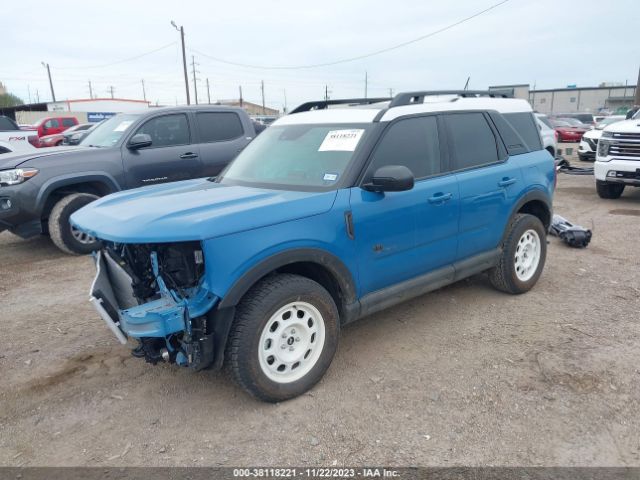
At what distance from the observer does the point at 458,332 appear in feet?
13.8

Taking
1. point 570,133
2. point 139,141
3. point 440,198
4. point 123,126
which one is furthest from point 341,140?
point 570,133

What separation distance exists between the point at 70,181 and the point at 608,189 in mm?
9389

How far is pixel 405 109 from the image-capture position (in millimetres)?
3908

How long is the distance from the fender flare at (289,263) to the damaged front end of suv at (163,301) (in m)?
0.11

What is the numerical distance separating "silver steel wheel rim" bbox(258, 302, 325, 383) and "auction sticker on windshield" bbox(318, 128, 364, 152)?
120cm

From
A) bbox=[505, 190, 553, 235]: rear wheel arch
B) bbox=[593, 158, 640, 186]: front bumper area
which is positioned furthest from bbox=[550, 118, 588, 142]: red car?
bbox=[505, 190, 553, 235]: rear wheel arch

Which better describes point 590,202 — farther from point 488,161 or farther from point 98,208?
point 98,208

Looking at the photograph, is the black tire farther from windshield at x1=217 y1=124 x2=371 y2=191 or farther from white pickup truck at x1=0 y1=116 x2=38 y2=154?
→ white pickup truck at x1=0 y1=116 x2=38 y2=154

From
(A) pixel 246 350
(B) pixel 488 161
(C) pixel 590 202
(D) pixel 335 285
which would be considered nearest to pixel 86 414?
(A) pixel 246 350

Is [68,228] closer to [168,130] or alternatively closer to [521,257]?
[168,130]

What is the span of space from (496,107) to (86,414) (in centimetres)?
419

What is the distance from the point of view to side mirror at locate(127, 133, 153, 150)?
6742mm

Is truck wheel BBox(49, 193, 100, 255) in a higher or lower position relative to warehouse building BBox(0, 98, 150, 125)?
lower

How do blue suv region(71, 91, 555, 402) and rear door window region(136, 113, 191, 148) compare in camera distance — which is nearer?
blue suv region(71, 91, 555, 402)
